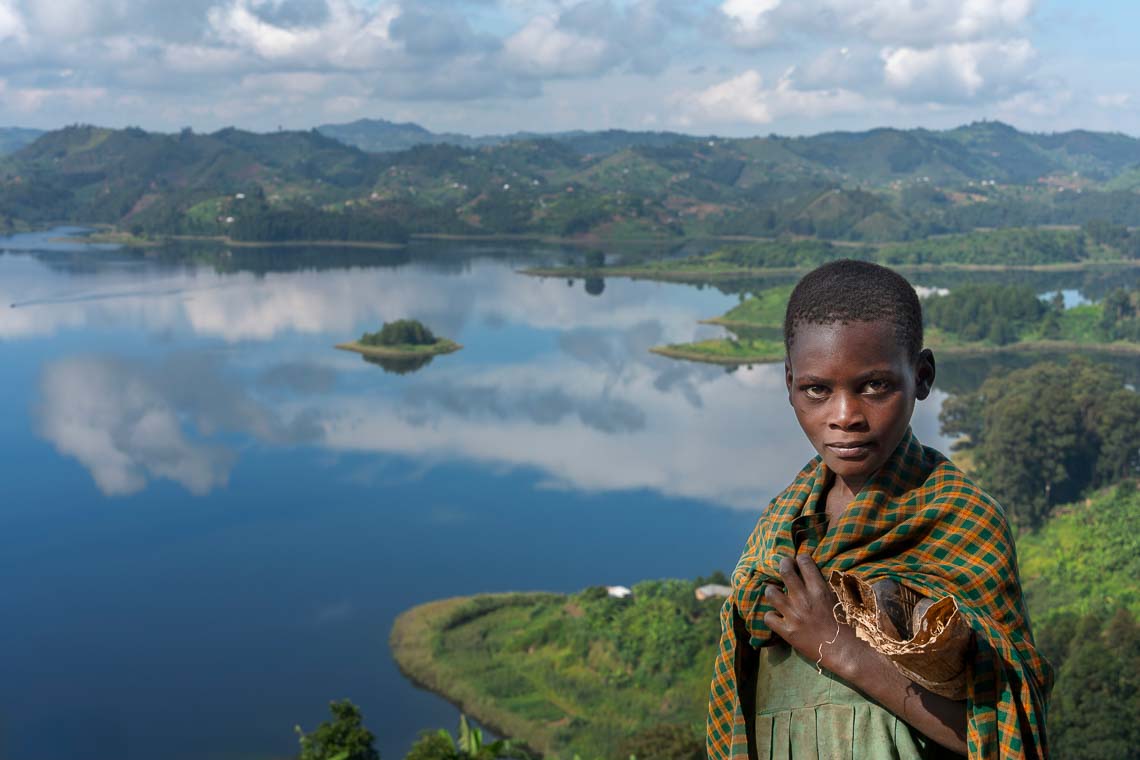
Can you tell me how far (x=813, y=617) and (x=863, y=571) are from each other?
87mm

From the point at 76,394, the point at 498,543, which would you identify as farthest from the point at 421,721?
the point at 76,394

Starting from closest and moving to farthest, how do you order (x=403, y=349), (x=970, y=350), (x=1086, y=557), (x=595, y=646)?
1. (x=595, y=646)
2. (x=1086, y=557)
3. (x=403, y=349)
4. (x=970, y=350)

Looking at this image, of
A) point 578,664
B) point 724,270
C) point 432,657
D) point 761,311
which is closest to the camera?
point 578,664

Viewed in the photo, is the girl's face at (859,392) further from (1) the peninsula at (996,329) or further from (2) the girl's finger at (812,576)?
(1) the peninsula at (996,329)

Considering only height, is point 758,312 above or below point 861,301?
below

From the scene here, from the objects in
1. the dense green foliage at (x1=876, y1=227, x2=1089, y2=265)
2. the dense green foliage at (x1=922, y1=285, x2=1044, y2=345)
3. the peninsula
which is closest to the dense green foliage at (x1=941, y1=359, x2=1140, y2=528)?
the peninsula

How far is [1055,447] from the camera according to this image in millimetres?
25125

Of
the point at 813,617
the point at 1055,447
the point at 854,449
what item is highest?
the point at 854,449

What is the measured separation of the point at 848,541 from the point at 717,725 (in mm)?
278

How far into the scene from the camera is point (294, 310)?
181ft

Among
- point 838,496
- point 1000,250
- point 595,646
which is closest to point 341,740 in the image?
point 595,646

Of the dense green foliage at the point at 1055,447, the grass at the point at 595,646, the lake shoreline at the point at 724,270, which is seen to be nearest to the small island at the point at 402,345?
the lake shoreline at the point at 724,270

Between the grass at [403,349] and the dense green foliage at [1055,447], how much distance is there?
24387mm

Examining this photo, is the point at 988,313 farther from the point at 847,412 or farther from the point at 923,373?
the point at 847,412
